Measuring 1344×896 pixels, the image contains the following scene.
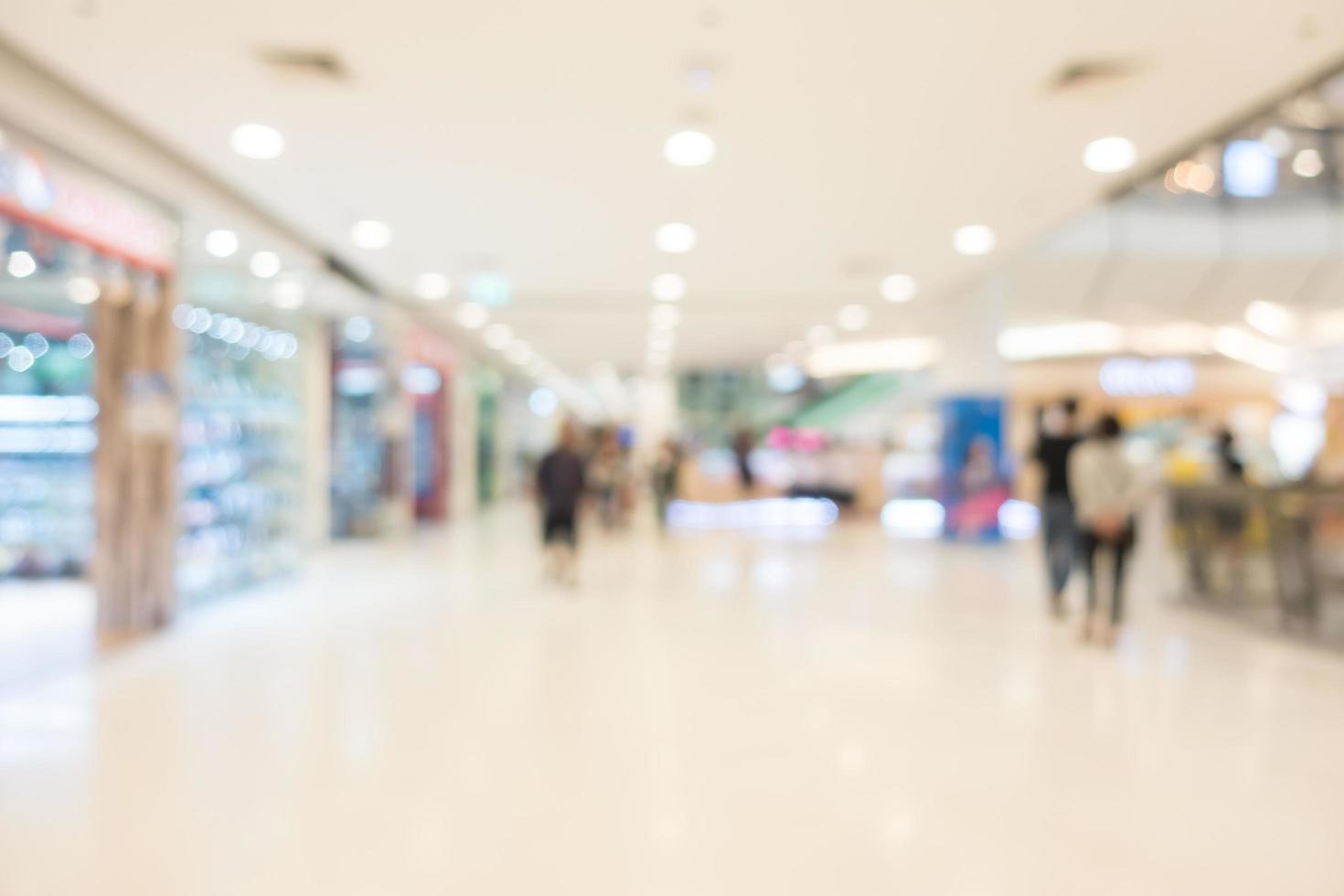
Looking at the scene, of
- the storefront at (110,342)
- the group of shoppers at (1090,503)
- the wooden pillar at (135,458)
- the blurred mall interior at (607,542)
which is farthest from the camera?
the wooden pillar at (135,458)

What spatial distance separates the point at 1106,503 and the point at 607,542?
321 inches

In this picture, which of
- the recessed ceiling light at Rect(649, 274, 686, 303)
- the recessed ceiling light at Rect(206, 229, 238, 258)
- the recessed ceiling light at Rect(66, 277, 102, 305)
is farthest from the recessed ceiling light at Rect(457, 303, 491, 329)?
the recessed ceiling light at Rect(66, 277, 102, 305)

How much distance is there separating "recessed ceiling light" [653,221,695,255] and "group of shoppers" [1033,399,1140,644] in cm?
351

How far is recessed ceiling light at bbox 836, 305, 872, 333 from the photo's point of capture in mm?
12750

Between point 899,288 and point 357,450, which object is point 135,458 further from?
point 899,288

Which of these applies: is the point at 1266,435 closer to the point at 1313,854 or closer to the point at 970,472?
the point at 970,472

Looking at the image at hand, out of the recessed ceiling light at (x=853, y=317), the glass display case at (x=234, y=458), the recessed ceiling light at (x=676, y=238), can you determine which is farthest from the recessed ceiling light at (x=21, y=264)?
the recessed ceiling light at (x=853, y=317)

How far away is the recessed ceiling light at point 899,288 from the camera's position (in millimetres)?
10562

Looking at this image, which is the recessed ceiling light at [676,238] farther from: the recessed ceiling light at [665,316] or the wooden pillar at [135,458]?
the wooden pillar at [135,458]

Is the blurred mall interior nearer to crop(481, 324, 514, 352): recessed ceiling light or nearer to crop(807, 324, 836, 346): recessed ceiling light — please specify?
crop(481, 324, 514, 352): recessed ceiling light

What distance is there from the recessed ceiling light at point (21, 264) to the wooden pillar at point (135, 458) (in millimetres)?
457

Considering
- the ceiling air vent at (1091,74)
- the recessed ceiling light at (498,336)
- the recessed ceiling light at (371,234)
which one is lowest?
the ceiling air vent at (1091,74)

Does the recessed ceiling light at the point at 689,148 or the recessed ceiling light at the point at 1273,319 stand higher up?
the recessed ceiling light at the point at 1273,319

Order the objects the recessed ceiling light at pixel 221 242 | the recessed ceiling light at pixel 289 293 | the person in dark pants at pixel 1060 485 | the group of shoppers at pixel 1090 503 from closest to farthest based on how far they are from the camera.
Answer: the group of shoppers at pixel 1090 503, the person in dark pants at pixel 1060 485, the recessed ceiling light at pixel 221 242, the recessed ceiling light at pixel 289 293
